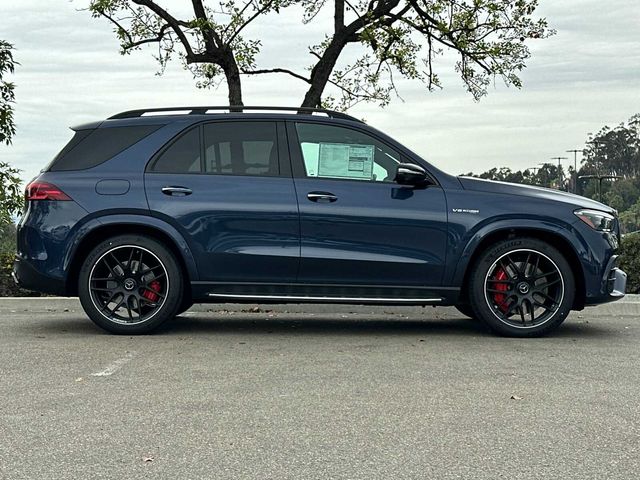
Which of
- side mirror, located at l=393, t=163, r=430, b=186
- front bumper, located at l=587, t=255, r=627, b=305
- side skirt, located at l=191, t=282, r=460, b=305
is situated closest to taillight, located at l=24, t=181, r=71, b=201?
side skirt, located at l=191, t=282, r=460, b=305

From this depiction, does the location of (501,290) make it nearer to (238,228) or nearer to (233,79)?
(238,228)

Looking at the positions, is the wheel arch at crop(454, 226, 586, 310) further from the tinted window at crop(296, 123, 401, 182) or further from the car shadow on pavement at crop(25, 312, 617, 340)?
the tinted window at crop(296, 123, 401, 182)

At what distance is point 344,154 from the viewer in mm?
8594

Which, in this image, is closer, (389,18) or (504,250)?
(504,250)

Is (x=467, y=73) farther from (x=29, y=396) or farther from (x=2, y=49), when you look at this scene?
(x=29, y=396)

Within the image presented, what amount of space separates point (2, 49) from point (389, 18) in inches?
258

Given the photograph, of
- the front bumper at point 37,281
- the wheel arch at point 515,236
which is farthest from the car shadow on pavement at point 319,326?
the front bumper at point 37,281

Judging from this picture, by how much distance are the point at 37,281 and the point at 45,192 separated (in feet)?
2.40

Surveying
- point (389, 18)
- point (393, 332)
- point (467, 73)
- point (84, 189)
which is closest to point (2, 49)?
point (389, 18)

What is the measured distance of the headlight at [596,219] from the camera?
28.0ft

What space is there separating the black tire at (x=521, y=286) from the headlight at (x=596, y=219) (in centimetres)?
37

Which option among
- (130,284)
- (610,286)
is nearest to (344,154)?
(130,284)

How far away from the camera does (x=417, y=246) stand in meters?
8.38

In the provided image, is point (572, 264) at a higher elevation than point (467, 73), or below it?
below
